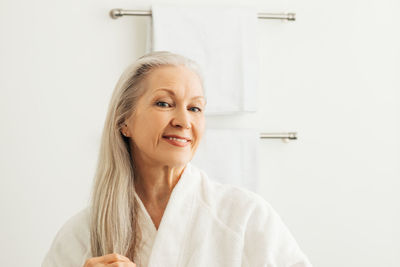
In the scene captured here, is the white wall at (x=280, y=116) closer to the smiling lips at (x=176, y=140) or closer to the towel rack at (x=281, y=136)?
the towel rack at (x=281, y=136)

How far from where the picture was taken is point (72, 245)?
1.35m

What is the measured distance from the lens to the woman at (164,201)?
1269mm

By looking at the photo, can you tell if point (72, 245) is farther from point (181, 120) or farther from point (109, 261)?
point (181, 120)

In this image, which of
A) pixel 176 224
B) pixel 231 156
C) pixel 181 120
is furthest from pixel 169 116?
pixel 231 156

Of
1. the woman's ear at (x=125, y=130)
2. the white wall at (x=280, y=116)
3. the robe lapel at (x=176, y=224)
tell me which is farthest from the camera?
the white wall at (x=280, y=116)

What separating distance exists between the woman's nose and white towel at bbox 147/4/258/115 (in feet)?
2.22

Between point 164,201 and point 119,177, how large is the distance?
0.13 metres

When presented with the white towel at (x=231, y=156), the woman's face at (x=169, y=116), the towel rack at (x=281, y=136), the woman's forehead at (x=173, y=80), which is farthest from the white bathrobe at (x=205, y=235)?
the towel rack at (x=281, y=136)

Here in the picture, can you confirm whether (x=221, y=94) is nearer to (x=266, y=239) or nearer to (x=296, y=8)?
(x=296, y=8)

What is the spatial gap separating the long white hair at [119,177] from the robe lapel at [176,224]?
8cm

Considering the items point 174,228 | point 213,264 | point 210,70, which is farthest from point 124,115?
point 210,70

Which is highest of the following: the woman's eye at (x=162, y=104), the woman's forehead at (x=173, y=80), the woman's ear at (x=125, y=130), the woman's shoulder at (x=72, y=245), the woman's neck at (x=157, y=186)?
the woman's forehead at (x=173, y=80)

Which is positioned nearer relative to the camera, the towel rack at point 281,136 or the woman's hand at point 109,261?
the woman's hand at point 109,261

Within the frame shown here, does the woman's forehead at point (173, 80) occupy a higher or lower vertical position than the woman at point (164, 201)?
higher
